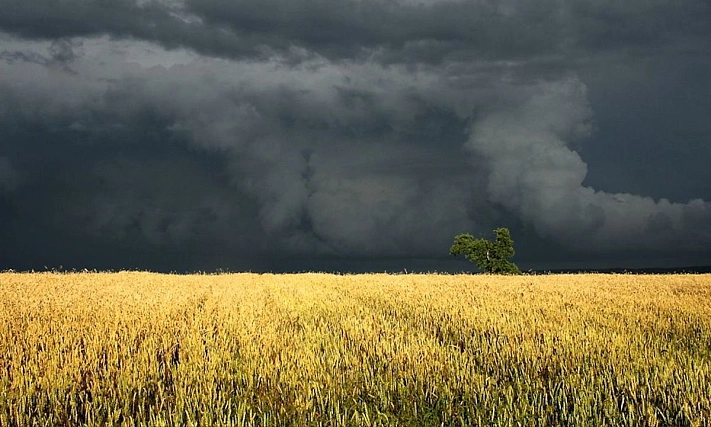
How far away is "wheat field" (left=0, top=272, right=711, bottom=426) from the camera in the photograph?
6.73 meters

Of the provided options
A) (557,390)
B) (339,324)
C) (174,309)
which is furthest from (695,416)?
(174,309)

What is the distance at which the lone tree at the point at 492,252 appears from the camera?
61.9 m

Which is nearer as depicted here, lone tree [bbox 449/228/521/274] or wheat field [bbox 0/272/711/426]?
wheat field [bbox 0/272/711/426]

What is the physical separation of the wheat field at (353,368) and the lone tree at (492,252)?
156 feet

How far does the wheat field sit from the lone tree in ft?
156

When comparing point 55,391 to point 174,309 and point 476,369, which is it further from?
point 174,309

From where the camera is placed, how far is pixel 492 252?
63.2m

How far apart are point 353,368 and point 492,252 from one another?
56.5 meters

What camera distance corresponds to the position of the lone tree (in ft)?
203

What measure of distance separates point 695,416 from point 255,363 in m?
5.52

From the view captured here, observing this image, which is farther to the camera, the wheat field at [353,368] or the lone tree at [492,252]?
the lone tree at [492,252]

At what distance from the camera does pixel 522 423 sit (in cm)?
643

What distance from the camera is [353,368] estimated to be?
8555 mm

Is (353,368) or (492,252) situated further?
(492,252)
